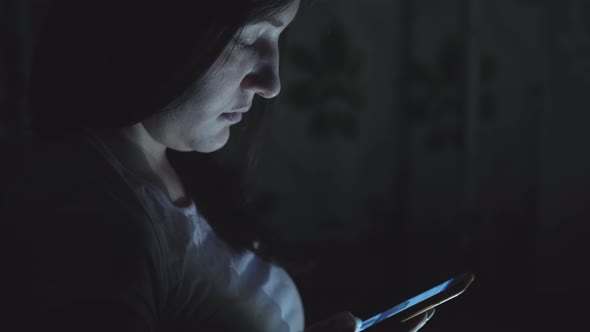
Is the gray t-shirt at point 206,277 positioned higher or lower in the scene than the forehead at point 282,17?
lower

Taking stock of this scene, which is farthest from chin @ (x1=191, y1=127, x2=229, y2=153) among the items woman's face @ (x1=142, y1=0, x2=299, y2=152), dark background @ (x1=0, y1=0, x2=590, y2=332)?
dark background @ (x1=0, y1=0, x2=590, y2=332)

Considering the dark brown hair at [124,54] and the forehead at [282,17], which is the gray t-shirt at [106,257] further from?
the forehead at [282,17]

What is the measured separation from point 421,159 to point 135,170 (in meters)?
2.32

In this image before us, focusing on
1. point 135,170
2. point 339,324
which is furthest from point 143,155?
point 339,324

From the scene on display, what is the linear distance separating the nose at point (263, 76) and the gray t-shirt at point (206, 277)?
0.52ft

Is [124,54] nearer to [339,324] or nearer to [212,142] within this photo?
[212,142]

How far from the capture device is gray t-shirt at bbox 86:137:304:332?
53 centimetres

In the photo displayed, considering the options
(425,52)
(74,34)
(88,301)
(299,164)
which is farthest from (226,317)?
(425,52)

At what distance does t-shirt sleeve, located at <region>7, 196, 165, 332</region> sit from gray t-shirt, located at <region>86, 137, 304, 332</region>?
69mm

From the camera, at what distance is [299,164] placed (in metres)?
2.64

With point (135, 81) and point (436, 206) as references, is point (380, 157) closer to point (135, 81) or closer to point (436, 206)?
point (436, 206)

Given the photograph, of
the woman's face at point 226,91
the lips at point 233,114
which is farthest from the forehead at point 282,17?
the lips at point 233,114

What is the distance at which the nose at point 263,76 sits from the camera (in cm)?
60

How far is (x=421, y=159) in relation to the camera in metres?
2.74
